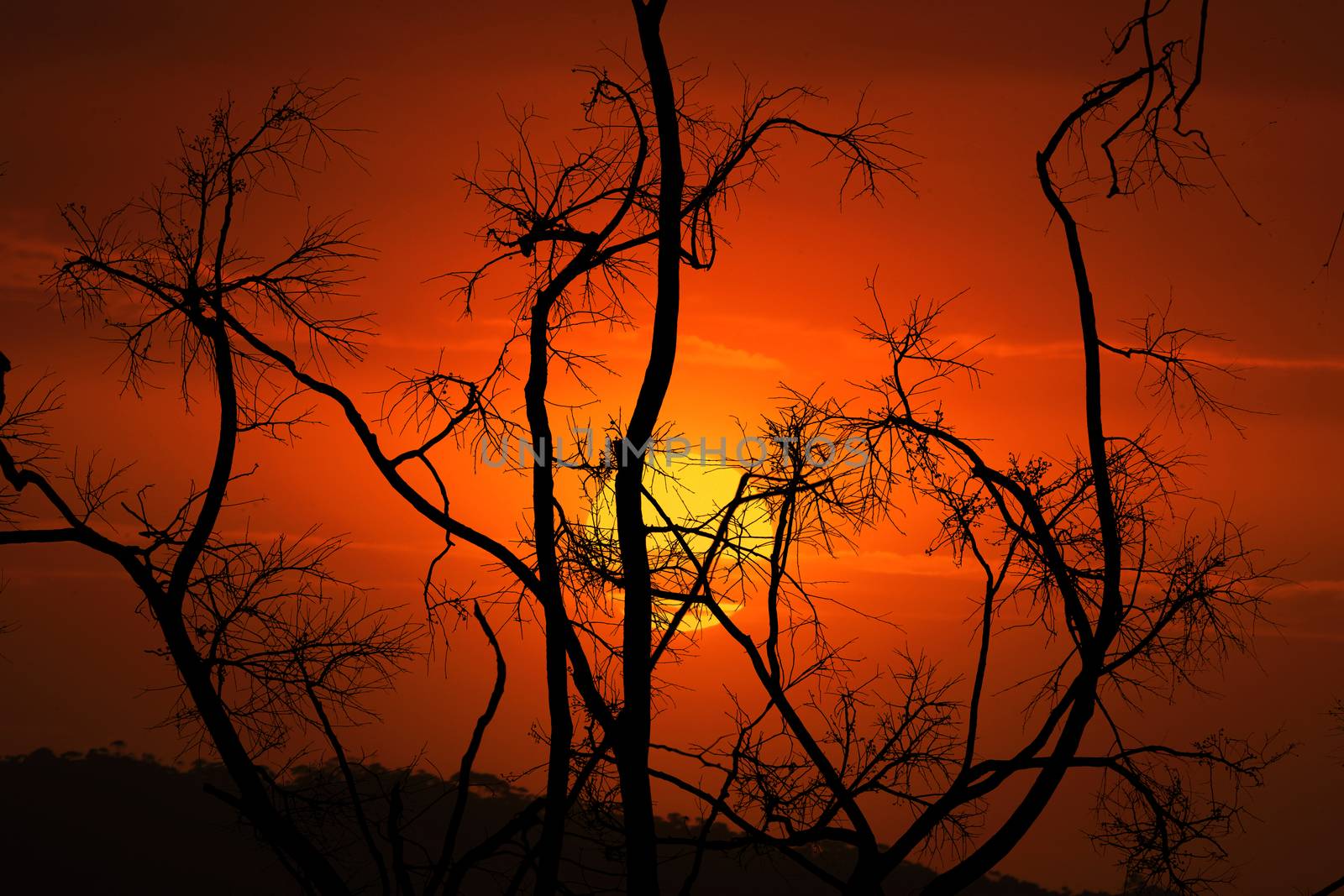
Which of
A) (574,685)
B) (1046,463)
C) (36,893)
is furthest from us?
(36,893)

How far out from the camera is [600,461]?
6.38m

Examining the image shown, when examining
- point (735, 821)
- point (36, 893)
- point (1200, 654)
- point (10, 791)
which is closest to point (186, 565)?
point (735, 821)

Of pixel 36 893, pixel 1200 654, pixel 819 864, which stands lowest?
pixel 36 893

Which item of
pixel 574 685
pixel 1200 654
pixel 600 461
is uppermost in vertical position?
pixel 600 461

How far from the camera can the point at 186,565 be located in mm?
6070

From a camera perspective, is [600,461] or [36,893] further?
[36,893]

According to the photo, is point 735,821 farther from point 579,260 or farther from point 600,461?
point 579,260

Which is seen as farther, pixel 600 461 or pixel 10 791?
pixel 10 791

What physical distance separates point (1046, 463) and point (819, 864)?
2693 millimetres

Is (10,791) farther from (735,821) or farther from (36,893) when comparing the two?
(735,821)

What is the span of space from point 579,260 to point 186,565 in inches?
108

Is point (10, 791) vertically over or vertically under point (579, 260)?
under

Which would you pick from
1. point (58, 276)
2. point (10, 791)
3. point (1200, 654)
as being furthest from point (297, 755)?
point (10, 791)

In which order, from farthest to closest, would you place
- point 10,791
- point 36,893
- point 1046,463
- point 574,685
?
point 10,791 < point 36,893 < point 1046,463 < point 574,685
